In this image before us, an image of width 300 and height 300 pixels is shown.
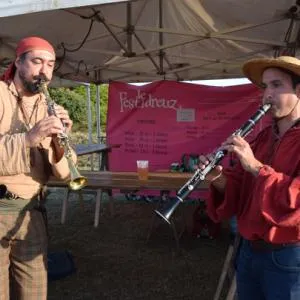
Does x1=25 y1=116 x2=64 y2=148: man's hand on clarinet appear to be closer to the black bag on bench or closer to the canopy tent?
the canopy tent

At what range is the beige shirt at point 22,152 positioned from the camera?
6.43 ft

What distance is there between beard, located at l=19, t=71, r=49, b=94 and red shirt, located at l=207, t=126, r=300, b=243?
1021 mm

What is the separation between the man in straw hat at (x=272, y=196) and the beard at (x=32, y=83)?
0.96 meters

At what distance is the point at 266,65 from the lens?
186cm

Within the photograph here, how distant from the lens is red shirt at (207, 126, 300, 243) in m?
1.64

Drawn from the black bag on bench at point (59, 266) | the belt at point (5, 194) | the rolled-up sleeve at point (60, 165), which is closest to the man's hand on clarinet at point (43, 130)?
the rolled-up sleeve at point (60, 165)

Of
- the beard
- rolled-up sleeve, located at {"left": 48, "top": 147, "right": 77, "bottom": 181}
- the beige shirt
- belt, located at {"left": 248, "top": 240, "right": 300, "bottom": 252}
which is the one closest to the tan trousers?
the beige shirt

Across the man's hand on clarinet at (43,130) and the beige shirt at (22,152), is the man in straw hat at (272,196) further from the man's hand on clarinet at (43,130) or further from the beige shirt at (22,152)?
the beige shirt at (22,152)

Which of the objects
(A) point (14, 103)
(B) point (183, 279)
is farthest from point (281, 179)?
(B) point (183, 279)

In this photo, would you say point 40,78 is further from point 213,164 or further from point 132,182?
point 132,182

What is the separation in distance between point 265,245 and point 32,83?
133cm

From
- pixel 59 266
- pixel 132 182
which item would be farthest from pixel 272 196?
pixel 59 266

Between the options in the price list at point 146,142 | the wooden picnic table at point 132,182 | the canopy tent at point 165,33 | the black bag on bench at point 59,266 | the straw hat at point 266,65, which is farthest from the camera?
the price list at point 146,142

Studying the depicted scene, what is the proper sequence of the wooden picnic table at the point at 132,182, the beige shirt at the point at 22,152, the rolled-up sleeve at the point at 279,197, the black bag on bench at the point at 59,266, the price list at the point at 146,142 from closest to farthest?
1. the rolled-up sleeve at the point at 279,197
2. the beige shirt at the point at 22,152
3. the wooden picnic table at the point at 132,182
4. the black bag on bench at the point at 59,266
5. the price list at the point at 146,142
